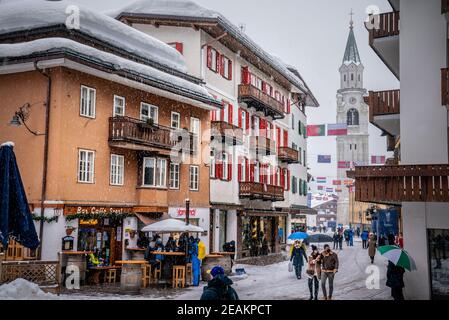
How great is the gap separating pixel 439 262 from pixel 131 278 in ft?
31.8

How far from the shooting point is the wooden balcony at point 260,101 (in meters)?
34.8

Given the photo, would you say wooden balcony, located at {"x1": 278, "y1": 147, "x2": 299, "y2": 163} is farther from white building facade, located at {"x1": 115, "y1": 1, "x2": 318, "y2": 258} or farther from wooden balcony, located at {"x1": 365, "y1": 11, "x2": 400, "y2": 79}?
wooden balcony, located at {"x1": 365, "y1": 11, "x2": 400, "y2": 79}

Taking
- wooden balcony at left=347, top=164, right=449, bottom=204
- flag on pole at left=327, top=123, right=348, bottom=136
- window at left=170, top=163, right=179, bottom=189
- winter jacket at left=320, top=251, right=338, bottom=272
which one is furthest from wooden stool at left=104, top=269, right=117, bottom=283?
flag on pole at left=327, top=123, right=348, bottom=136

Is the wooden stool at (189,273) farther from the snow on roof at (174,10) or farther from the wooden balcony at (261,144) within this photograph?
the wooden balcony at (261,144)

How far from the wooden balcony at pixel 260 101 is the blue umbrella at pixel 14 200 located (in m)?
22.5

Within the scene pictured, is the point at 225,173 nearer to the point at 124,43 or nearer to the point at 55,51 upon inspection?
the point at 124,43

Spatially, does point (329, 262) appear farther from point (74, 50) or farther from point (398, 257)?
point (74, 50)

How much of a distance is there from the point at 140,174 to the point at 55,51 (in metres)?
7.09

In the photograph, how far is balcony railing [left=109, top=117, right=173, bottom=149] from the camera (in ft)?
76.5

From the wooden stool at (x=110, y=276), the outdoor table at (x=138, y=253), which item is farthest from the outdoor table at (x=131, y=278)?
the outdoor table at (x=138, y=253)

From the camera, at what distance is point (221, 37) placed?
30.9 m

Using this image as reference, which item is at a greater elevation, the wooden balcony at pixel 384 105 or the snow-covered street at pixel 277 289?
the wooden balcony at pixel 384 105

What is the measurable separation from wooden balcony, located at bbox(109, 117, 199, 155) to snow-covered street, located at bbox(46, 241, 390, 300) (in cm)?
687
